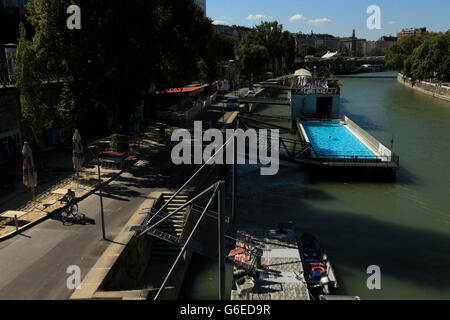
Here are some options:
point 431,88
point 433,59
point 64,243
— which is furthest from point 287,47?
point 64,243

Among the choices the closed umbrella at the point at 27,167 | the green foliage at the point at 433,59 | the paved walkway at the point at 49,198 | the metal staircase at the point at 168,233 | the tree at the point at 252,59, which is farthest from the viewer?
the tree at the point at 252,59

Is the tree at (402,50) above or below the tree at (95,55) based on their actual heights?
above

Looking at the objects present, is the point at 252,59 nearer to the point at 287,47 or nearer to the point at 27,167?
the point at 287,47

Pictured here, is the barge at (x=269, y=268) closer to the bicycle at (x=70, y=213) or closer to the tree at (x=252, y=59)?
the bicycle at (x=70, y=213)

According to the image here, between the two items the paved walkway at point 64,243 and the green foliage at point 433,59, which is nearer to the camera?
the paved walkway at point 64,243

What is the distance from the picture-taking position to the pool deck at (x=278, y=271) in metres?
15.3

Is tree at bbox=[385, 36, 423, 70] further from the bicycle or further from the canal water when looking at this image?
the bicycle

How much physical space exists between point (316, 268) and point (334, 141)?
27.6 meters

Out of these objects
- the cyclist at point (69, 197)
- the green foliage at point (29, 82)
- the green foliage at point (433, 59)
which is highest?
the green foliage at point (433, 59)

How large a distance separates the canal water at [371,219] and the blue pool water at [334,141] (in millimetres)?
3562

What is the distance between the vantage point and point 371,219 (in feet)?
82.0

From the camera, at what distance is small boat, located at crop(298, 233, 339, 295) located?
16.3 metres

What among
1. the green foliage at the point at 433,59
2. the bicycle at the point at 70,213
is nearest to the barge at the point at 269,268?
the bicycle at the point at 70,213

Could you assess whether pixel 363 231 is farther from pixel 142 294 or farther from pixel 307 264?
pixel 142 294
